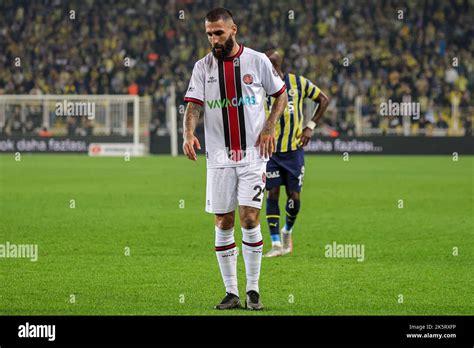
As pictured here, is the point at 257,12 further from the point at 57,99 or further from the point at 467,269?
the point at 467,269

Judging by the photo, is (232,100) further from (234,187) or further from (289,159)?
(289,159)

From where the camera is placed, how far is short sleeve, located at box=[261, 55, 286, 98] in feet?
27.2

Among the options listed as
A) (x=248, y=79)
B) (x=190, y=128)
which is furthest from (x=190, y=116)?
(x=248, y=79)

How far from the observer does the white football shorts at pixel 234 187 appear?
825 cm

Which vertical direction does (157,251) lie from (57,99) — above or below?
below

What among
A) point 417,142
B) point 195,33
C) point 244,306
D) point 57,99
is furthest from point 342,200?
point 195,33

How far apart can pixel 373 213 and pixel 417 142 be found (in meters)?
20.2

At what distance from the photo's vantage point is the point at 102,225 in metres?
15.1

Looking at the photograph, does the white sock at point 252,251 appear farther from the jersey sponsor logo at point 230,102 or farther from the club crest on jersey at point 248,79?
the club crest on jersey at point 248,79

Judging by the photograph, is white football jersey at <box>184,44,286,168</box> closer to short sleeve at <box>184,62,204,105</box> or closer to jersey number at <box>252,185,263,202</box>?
short sleeve at <box>184,62,204,105</box>

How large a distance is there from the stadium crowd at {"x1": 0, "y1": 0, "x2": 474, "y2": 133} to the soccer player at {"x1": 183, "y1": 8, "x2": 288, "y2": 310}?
3110cm

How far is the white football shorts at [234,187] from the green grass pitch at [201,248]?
856 mm

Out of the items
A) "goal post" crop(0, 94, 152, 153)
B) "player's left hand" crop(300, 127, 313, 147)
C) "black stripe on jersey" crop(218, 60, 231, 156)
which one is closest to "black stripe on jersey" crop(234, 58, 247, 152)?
"black stripe on jersey" crop(218, 60, 231, 156)

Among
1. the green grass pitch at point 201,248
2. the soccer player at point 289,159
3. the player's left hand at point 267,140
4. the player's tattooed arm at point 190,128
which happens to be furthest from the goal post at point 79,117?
the player's left hand at point 267,140
